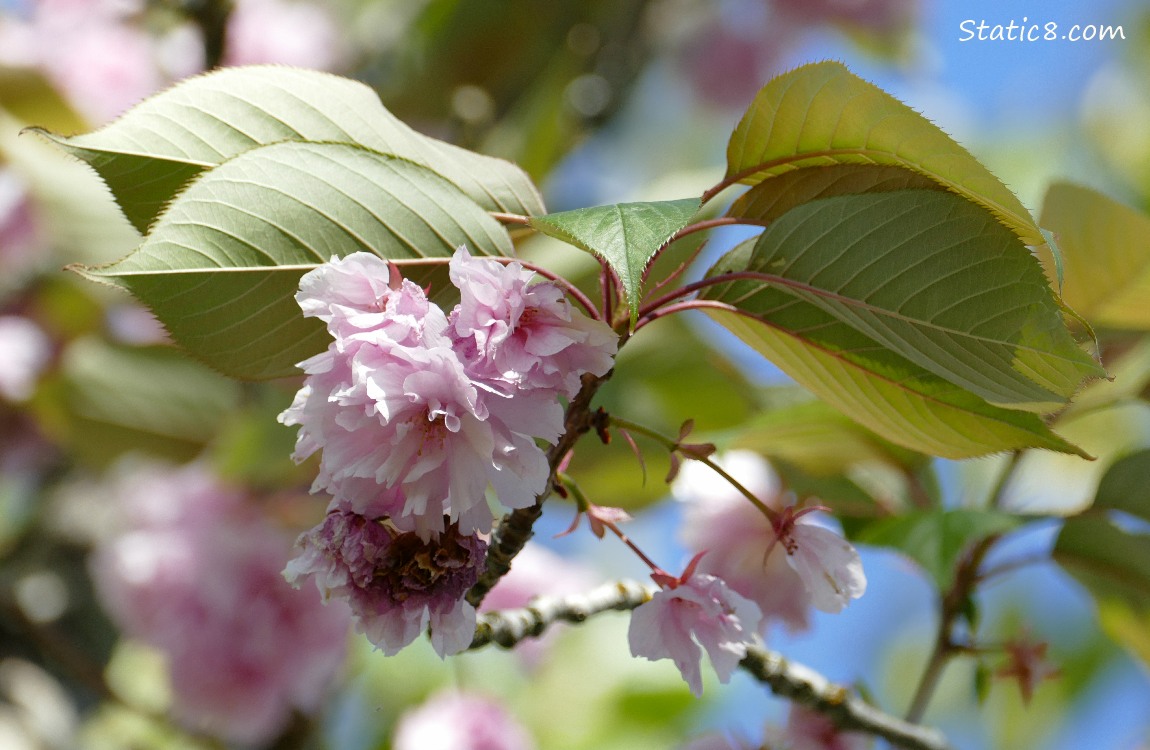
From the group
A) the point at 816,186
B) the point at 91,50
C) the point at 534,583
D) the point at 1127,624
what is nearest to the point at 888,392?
the point at 816,186

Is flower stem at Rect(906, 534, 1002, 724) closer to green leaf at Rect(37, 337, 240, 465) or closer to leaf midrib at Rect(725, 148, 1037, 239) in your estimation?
leaf midrib at Rect(725, 148, 1037, 239)

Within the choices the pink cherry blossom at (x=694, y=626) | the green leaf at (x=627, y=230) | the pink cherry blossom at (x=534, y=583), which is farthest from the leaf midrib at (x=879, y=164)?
the pink cherry blossom at (x=534, y=583)

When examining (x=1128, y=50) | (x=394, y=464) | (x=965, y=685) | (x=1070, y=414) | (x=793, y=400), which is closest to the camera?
(x=394, y=464)

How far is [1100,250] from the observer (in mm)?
837

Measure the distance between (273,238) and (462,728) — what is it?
38.8 inches

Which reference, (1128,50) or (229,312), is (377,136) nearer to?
(229,312)

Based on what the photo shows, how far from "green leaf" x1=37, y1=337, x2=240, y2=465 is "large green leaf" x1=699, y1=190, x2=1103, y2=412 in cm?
118

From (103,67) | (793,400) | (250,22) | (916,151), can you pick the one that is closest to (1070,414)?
(793,400)

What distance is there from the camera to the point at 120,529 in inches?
76.9

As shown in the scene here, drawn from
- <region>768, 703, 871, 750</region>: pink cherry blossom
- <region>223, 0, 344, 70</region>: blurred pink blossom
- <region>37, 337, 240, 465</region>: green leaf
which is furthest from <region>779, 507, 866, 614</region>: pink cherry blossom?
<region>223, 0, 344, 70</region>: blurred pink blossom

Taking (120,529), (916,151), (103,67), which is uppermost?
(916,151)

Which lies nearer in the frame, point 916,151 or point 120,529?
point 916,151

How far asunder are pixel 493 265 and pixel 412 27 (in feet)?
5.49

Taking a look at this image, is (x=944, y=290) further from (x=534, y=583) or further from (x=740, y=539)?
(x=534, y=583)
